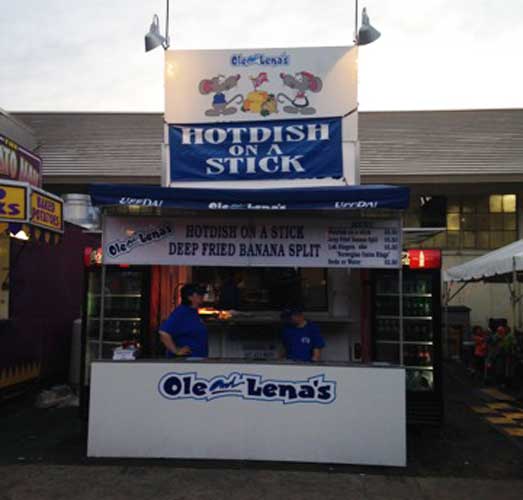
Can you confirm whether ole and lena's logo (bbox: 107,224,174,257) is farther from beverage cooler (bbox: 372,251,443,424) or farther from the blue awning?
beverage cooler (bbox: 372,251,443,424)

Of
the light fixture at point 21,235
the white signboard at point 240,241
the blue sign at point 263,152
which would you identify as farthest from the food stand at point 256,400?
the light fixture at point 21,235

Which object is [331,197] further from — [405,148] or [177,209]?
[405,148]

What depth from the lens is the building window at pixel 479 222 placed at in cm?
1606

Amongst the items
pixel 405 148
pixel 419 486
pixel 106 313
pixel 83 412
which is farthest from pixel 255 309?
pixel 405 148

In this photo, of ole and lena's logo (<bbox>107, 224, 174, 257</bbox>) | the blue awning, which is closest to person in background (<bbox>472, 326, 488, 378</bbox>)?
the blue awning

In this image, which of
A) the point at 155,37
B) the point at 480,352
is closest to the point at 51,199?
the point at 155,37

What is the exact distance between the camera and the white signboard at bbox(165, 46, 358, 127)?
7.10 meters

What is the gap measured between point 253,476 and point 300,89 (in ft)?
14.8

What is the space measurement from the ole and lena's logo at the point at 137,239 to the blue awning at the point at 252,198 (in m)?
0.65

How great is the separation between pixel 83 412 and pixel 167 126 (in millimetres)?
3721

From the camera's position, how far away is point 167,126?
7.14m

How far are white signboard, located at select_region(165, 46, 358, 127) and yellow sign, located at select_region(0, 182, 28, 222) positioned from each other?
6.40ft

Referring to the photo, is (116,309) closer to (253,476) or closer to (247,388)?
(247,388)

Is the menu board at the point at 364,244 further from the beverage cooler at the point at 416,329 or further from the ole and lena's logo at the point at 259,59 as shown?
the ole and lena's logo at the point at 259,59
